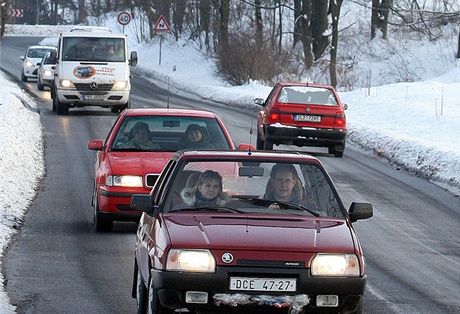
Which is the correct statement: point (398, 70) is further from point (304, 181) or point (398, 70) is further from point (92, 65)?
point (304, 181)

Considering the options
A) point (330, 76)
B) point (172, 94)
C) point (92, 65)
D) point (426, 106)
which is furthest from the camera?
point (330, 76)

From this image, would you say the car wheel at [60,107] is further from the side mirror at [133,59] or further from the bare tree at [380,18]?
the bare tree at [380,18]

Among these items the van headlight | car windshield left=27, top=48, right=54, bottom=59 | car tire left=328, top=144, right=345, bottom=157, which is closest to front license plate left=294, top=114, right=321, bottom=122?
car tire left=328, top=144, right=345, bottom=157

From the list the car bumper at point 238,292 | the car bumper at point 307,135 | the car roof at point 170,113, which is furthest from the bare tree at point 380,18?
the car bumper at point 238,292

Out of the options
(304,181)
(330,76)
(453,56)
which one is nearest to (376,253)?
(304,181)

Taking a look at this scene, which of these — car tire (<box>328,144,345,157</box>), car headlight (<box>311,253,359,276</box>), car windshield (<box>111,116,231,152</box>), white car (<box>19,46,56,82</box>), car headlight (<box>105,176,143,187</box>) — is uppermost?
car headlight (<box>311,253,359,276</box>)

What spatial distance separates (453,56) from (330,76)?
28.4ft

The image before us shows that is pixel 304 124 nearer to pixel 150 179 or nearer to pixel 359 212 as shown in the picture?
pixel 150 179

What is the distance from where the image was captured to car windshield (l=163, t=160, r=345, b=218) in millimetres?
9305

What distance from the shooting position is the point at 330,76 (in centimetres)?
5294

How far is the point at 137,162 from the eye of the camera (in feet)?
49.1

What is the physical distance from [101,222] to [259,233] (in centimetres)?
661

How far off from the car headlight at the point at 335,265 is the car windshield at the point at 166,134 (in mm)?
6915

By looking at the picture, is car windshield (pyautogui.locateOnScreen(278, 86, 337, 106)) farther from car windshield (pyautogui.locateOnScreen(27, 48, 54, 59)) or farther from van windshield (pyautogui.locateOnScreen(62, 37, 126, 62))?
car windshield (pyautogui.locateOnScreen(27, 48, 54, 59))
